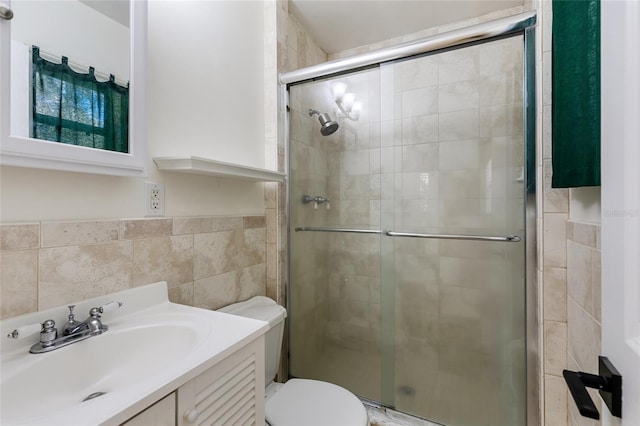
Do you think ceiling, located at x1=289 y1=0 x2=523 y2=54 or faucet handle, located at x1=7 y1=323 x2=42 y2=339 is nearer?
faucet handle, located at x1=7 y1=323 x2=42 y2=339

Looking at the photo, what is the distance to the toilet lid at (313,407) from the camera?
3.56ft

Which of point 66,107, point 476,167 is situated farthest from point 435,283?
point 66,107

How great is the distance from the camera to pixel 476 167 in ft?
4.77

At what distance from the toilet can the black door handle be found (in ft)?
2.66

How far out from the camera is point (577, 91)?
0.77 meters

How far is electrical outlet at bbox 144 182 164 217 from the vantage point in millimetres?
1049

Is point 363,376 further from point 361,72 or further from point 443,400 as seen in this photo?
point 361,72

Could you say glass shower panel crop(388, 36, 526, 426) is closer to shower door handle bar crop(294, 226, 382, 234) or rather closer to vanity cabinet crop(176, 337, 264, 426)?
shower door handle bar crop(294, 226, 382, 234)

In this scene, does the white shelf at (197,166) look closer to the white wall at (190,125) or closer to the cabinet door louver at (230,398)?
the white wall at (190,125)

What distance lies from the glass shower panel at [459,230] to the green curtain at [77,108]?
4.17 ft

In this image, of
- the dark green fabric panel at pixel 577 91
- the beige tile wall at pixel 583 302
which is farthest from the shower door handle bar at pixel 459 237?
the dark green fabric panel at pixel 577 91

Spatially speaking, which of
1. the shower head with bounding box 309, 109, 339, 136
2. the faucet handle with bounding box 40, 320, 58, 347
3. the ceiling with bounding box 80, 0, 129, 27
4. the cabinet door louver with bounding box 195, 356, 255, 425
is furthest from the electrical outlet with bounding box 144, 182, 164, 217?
the shower head with bounding box 309, 109, 339, 136

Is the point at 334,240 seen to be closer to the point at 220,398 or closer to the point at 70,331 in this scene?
the point at 220,398

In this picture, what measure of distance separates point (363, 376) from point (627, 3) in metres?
1.88
